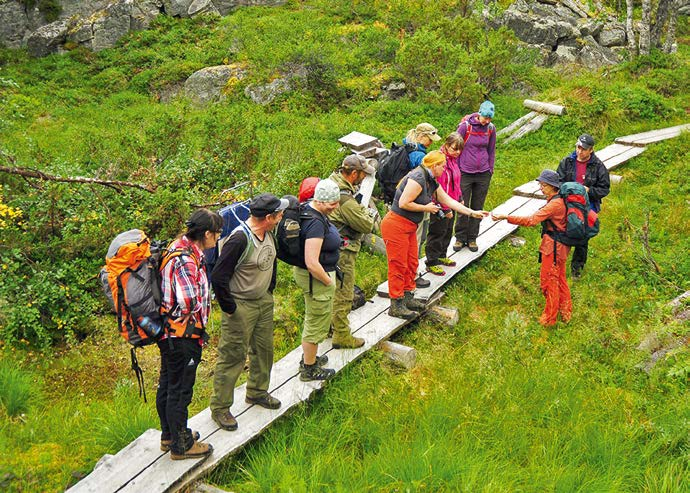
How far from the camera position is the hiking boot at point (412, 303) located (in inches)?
274

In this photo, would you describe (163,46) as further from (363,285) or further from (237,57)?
(363,285)

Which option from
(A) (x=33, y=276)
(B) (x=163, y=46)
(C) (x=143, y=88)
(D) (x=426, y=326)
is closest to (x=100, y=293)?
(A) (x=33, y=276)

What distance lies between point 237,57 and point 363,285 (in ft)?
44.4

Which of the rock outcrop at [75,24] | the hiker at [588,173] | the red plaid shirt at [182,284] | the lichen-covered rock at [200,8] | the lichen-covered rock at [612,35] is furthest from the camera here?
the lichen-covered rock at [200,8]

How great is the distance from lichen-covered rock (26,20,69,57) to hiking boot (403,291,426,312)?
805 inches

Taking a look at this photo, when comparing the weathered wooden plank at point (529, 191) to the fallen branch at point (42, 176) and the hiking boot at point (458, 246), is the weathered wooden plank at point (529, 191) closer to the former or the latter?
the hiking boot at point (458, 246)

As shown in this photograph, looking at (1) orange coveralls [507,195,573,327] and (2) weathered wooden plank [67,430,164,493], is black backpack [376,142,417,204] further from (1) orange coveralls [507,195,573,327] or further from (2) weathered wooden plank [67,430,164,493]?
(2) weathered wooden plank [67,430,164,493]

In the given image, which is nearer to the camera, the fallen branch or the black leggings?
the black leggings

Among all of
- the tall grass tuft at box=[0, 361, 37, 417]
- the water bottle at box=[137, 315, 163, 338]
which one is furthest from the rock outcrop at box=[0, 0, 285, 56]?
the water bottle at box=[137, 315, 163, 338]

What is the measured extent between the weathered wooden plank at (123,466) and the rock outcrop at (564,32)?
17924mm

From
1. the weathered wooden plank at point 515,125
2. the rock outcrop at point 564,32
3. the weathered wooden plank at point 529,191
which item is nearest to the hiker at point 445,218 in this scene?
the weathered wooden plank at point 529,191

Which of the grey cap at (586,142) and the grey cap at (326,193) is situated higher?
the grey cap at (326,193)

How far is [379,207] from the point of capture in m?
10.1

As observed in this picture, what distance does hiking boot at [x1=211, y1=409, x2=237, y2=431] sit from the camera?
4.98 metres
